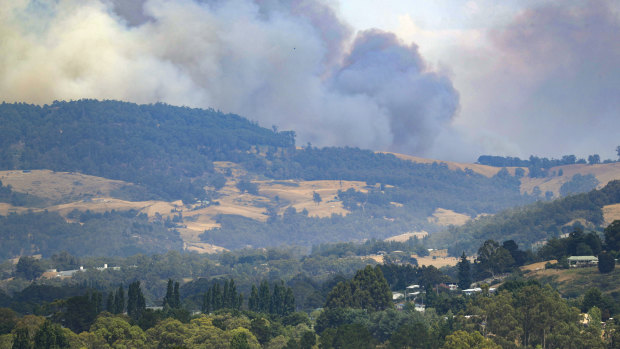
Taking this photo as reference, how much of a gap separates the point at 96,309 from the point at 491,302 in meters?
53.8

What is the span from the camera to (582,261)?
165500 millimetres

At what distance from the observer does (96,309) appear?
136375 millimetres

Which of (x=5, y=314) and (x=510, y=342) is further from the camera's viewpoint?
(x=5, y=314)

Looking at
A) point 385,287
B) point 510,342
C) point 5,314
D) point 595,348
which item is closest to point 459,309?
point 385,287

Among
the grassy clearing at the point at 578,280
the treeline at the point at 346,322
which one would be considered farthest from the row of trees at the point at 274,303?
the grassy clearing at the point at 578,280

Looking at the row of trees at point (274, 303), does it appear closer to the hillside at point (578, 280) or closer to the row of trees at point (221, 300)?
the row of trees at point (221, 300)

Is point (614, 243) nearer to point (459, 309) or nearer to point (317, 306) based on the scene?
point (459, 309)

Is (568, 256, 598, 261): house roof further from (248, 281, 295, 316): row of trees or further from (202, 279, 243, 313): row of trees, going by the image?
(202, 279, 243, 313): row of trees

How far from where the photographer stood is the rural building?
163 m

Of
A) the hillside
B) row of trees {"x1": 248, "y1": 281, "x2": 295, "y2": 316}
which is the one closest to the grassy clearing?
the hillside

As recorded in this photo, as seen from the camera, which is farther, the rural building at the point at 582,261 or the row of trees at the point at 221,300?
the rural building at the point at 582,261

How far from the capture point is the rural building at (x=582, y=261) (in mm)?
162625

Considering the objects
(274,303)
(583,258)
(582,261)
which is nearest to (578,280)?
(582,261)

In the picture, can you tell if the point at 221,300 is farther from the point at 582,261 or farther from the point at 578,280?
the point at 582,261
